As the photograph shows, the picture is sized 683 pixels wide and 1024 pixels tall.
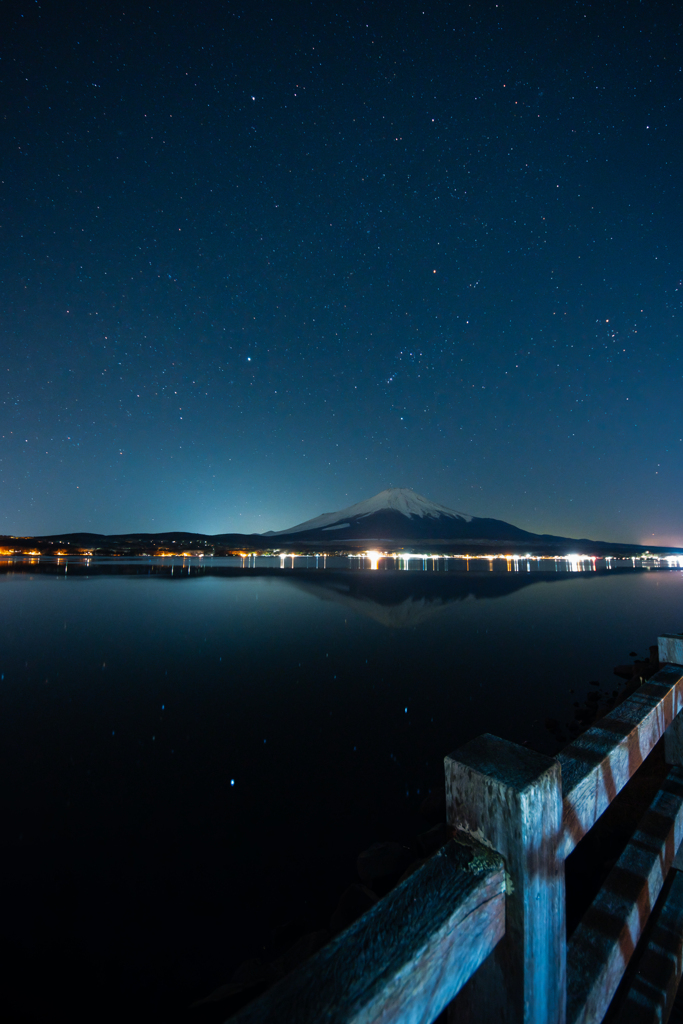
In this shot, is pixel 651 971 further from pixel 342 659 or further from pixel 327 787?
pixel 342 659

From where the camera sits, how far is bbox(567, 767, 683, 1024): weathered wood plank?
2008 millimetres

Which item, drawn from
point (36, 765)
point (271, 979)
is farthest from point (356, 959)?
point (36, 765)

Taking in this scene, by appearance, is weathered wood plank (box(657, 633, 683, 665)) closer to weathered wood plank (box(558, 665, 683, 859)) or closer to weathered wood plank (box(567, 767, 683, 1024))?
weathered wood plank (box(558, 665, 683, 859))

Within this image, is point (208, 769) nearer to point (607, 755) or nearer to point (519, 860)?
point (607, 755)

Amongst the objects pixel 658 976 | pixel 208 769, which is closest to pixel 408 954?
pixel 658 976

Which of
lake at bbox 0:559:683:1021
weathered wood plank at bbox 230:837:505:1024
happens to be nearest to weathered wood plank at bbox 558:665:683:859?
weathered wood plank at bbox 230:837:505:1024

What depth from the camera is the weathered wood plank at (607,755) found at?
68.4 inches

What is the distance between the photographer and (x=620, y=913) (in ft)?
7.83

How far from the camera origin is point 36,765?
7.70 meters

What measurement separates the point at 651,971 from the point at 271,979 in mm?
3078

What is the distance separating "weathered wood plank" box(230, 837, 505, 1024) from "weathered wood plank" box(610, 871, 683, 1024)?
7.42ft

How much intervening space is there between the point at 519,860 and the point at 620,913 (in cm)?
194

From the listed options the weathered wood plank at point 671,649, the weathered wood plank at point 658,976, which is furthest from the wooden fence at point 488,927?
the weathered wood plank at point 671,649

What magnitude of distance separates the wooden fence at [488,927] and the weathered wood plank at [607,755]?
11mm
